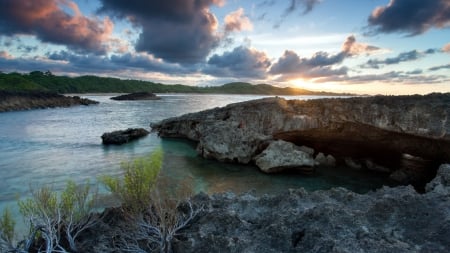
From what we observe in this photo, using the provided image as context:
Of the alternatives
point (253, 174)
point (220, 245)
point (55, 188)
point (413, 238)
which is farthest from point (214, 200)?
point (55, 188)

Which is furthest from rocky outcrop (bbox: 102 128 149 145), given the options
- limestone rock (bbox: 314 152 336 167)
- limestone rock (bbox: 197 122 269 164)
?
limestone rock (bbox: 314 152 336 167)

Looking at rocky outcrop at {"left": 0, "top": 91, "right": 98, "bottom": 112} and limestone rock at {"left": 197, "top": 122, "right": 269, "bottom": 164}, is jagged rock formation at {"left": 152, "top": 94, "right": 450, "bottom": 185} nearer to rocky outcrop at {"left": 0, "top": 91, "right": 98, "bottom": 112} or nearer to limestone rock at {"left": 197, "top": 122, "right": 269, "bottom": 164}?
limestone rock at {"left": 197, "top": 122, "right": 269, "bottom": 164}

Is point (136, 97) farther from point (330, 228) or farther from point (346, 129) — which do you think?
point (330, 228)

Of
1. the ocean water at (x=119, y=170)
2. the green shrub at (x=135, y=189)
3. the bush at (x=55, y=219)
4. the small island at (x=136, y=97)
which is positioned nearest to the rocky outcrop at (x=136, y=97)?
the small island at (x=136, y=97)

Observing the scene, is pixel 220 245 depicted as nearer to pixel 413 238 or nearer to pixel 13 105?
pixel 413 238

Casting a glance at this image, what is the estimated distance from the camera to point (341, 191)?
31.0 feet

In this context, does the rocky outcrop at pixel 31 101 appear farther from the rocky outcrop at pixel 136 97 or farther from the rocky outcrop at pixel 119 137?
the rocky outcrop at pixel 119 137

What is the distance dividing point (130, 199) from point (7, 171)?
17965 mm

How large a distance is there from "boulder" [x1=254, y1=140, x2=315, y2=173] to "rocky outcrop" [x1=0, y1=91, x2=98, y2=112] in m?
73.9

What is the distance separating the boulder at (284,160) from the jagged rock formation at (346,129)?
2.37 metres

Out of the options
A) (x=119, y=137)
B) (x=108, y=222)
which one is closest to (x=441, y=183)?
(x=108, y=222)

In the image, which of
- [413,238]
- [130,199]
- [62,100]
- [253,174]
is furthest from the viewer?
[62,100]

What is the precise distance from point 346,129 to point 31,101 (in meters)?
87.5

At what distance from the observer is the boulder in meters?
19.9
